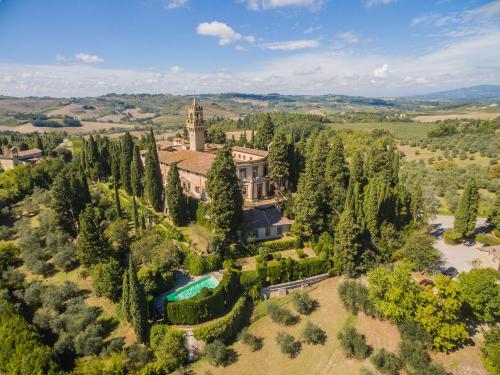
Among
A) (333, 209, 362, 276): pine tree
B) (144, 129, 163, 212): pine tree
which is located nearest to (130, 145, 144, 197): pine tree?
(144, 129, 163, 212): pine tree

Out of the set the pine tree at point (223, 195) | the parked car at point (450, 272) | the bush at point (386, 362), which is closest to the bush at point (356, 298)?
the bush at point (386, 362)

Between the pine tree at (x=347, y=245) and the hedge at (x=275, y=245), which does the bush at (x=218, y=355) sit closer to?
the hedge at (x=275, y=245)

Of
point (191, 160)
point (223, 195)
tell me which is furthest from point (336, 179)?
point (191, 160)

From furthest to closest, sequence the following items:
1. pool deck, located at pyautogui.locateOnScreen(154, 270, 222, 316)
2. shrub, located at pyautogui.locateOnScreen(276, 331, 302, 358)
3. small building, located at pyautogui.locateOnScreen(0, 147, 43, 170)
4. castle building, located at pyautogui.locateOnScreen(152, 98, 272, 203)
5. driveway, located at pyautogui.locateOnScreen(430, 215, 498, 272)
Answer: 1. small building, located at pyautogui.locateOnScreen(0, 147, 43, 170)
2. castle building, located at pyautogui.locateOnScreen(152, 98, 272, 203)
3. driveway, located at pyautogui.locateOnScreen(430, 215, 498, 272)
4. pool deck, located at pyautogui.locateOnScreen(154, 270, 222, 316)
5. shrub, located at pyautogui.locateOnScreen(276, 331, 302, 358)

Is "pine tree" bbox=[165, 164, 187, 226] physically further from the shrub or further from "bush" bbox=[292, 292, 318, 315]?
the shrub

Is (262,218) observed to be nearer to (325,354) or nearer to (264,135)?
(325,354)

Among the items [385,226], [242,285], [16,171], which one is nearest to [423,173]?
[385,226]

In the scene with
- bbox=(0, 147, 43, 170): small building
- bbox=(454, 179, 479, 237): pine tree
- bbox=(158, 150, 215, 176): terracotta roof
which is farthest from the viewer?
bbox=(0, 147, 43, 170): small building
